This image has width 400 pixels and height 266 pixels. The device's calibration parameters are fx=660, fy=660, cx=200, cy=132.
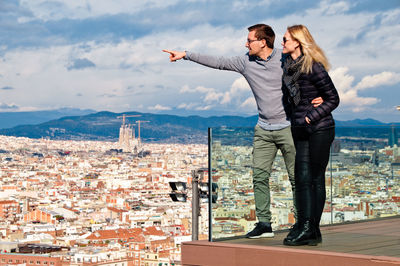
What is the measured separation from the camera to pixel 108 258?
35.8m

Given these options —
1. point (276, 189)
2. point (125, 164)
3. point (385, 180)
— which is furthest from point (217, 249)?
point (125, 164)

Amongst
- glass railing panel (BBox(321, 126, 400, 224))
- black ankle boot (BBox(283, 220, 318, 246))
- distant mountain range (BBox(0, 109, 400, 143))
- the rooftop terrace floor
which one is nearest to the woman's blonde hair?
glass railing panel (BBox(321, 126, 400, 224))

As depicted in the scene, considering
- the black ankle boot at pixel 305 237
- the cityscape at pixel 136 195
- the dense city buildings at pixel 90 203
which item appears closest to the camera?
the black ankle boot at pixel 305 237

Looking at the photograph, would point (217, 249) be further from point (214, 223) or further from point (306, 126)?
point (306, 126)

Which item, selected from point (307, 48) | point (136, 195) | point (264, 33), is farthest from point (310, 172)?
point (136, 195)

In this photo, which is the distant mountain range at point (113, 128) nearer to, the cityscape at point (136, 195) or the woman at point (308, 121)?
the cityscape at point (136, 195)

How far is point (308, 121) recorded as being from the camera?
359 centimetres

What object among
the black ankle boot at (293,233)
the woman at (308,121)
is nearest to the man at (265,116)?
the woman at (308,121)

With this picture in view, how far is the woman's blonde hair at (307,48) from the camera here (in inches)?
139

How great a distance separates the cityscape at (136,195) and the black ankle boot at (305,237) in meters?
0.28

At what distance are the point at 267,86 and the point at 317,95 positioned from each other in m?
0.41

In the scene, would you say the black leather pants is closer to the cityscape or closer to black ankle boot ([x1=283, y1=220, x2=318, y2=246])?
black ankle boot ([x1=283, y1=220, x2=318, y2=246])

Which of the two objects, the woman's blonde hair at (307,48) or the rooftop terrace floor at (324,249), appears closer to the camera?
the rooftop terrace floor at (324,249)

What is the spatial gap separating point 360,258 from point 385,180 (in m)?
0.93
